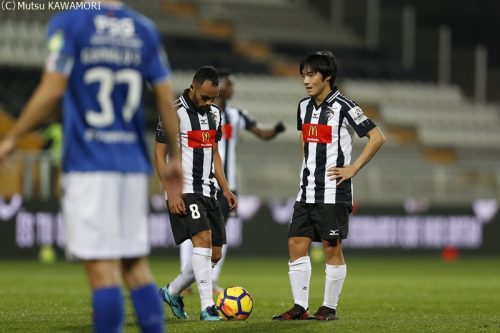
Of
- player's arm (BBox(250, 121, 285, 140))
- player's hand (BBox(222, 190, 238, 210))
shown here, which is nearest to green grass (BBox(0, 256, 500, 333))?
player's hand (BBox(222, 190, 238, 210))

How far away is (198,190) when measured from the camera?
9000 mm

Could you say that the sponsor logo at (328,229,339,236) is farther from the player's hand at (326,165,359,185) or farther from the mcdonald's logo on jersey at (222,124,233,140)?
the mcdonald's logo on jersey at (222,124,233,140)

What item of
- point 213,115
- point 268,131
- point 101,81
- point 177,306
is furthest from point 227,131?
point 101,81

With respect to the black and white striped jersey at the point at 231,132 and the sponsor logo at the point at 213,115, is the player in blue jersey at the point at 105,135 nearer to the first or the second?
the sponsor logo at the point at 213,115

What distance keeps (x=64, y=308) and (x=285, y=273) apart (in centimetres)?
732

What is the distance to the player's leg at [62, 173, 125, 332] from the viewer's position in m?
5.43

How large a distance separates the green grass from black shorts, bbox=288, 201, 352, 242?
0.67m

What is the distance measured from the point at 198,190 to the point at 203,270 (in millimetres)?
656

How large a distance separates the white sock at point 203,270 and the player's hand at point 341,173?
→ 3.58ft

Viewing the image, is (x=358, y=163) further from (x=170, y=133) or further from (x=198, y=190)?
(x=170, y=133)

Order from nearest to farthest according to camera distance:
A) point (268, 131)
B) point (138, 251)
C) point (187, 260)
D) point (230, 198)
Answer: point (138, 251) < point (230, 198) < point (187, 260) < point (268, 131)

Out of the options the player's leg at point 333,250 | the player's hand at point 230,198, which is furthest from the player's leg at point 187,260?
the player's leg at point 333,250

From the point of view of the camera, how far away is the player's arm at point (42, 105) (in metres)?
5.30

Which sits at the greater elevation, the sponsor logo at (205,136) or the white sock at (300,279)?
the sponsor logo at (205,136)
